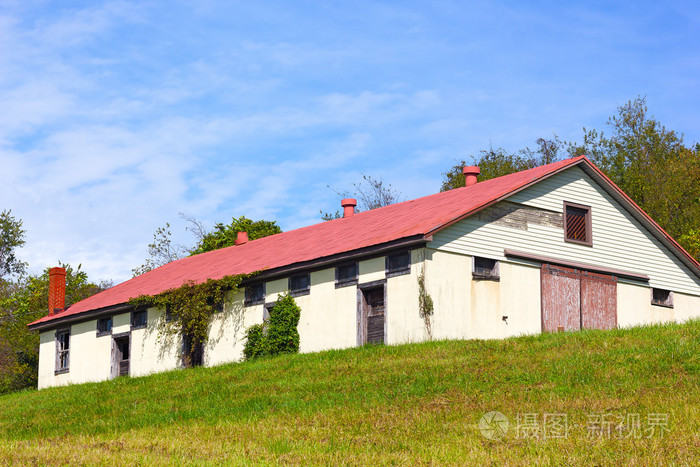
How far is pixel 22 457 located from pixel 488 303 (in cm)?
1489

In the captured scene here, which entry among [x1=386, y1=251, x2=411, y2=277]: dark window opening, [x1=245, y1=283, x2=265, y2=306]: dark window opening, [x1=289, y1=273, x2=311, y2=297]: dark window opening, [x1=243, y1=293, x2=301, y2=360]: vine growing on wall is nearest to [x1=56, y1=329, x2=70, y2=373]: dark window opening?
[x1=245, y1=283, x2=265, y2=306]: dark window opening

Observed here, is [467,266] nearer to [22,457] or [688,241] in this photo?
[22,457]

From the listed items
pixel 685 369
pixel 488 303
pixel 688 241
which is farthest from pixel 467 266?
pixel 688 241

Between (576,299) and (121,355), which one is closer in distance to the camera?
(576,299)

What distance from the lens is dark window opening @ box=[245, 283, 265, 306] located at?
1126 inches

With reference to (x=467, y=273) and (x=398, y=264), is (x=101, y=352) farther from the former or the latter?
(x=467, y=273)

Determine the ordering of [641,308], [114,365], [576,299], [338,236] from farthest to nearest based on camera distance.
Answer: [114,365] < [338,236] < [641,308] < [576,299]

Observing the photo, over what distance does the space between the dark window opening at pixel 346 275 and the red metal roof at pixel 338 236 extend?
55 centimetres

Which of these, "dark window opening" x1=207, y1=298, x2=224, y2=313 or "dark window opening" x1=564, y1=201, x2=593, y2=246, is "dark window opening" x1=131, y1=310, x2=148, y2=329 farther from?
"dark window opening" x1=564, y1=201, x2=593, y2=246

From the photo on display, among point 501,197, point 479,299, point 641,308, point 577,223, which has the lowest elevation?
point 641,308

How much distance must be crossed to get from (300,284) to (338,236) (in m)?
2.62

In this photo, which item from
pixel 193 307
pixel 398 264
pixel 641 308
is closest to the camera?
pixel 398 264

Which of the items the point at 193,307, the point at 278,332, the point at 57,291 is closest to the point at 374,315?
the point at 278,332

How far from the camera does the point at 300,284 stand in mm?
27516
